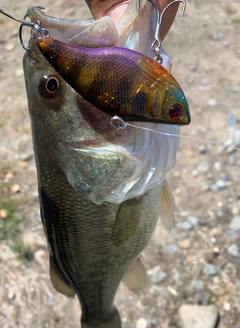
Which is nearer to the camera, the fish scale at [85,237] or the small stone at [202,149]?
the fish scale at [85,237]

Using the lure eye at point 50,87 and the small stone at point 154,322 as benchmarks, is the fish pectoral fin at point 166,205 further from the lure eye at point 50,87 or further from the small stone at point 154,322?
the small stone at point 154,322

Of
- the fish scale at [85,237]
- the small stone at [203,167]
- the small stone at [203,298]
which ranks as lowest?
the small stone at [203,298]

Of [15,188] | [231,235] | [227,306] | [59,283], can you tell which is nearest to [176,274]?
[227,306]

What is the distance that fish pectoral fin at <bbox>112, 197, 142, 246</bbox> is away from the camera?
4.19 feet

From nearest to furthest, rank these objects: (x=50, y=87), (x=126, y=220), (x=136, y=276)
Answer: (x=50, y=87) < (x=126, y=220) < (x=136, y=276)

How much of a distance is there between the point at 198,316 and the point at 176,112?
1.59m

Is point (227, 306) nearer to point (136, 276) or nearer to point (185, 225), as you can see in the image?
point (185, 225)

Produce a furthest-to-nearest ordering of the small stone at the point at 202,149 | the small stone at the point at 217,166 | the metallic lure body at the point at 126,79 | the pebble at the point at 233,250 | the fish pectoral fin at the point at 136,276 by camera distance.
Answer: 1. the small stone at the point at 202,149
2. the small stone at the point at 217,166
3. the pebble at the point at 233,250
4. the fish pectoral fin at the point at 136,276
5. the metallic lure body at the point at 126,79

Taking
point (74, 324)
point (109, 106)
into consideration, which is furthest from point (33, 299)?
point (109, 106)

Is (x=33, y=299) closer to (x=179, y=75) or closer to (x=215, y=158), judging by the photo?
(x=215, y=158)

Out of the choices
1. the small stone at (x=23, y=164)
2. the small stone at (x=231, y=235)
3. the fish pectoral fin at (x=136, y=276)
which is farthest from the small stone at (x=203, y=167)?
the fish pectoral fin at (x=136, y=276)

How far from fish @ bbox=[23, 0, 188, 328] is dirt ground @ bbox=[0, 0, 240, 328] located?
789 millimetres

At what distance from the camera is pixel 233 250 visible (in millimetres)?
2436

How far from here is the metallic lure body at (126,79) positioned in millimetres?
878
